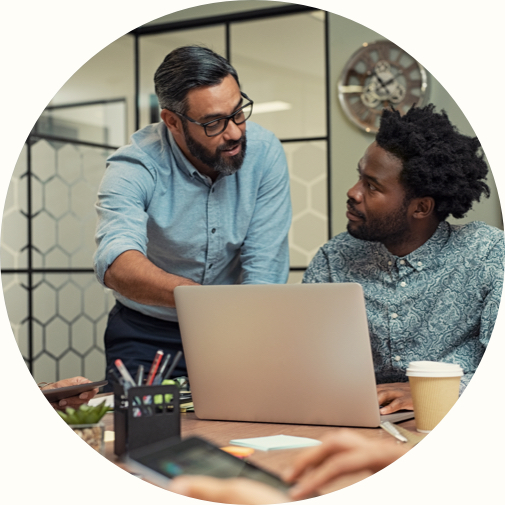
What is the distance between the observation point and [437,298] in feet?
4.83

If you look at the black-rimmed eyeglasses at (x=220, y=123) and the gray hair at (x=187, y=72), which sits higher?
the gray hair at (x=187, y=72)

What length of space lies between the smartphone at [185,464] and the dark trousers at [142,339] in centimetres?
85

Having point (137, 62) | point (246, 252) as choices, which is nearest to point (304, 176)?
point (137, 62)

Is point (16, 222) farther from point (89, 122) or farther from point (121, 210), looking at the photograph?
point (121, 210)

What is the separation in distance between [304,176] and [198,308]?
2770 millimetres

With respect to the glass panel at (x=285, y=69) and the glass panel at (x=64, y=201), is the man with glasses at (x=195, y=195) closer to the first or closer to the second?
the glass panel at (x=285, y=69)

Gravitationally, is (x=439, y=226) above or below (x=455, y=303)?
above

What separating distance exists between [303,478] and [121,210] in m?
0.93

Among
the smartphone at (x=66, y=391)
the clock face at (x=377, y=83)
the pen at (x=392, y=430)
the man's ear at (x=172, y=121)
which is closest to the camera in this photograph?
the pen at (x=392, y=430)

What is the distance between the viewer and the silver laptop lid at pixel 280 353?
3.41ft

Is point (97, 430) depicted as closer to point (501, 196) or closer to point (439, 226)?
point (501, 196)

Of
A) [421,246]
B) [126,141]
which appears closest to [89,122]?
[126,141]

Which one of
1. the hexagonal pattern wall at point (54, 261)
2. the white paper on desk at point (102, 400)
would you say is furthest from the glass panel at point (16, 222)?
the white paper on desk at point (102, 400)

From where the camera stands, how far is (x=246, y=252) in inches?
71.1
